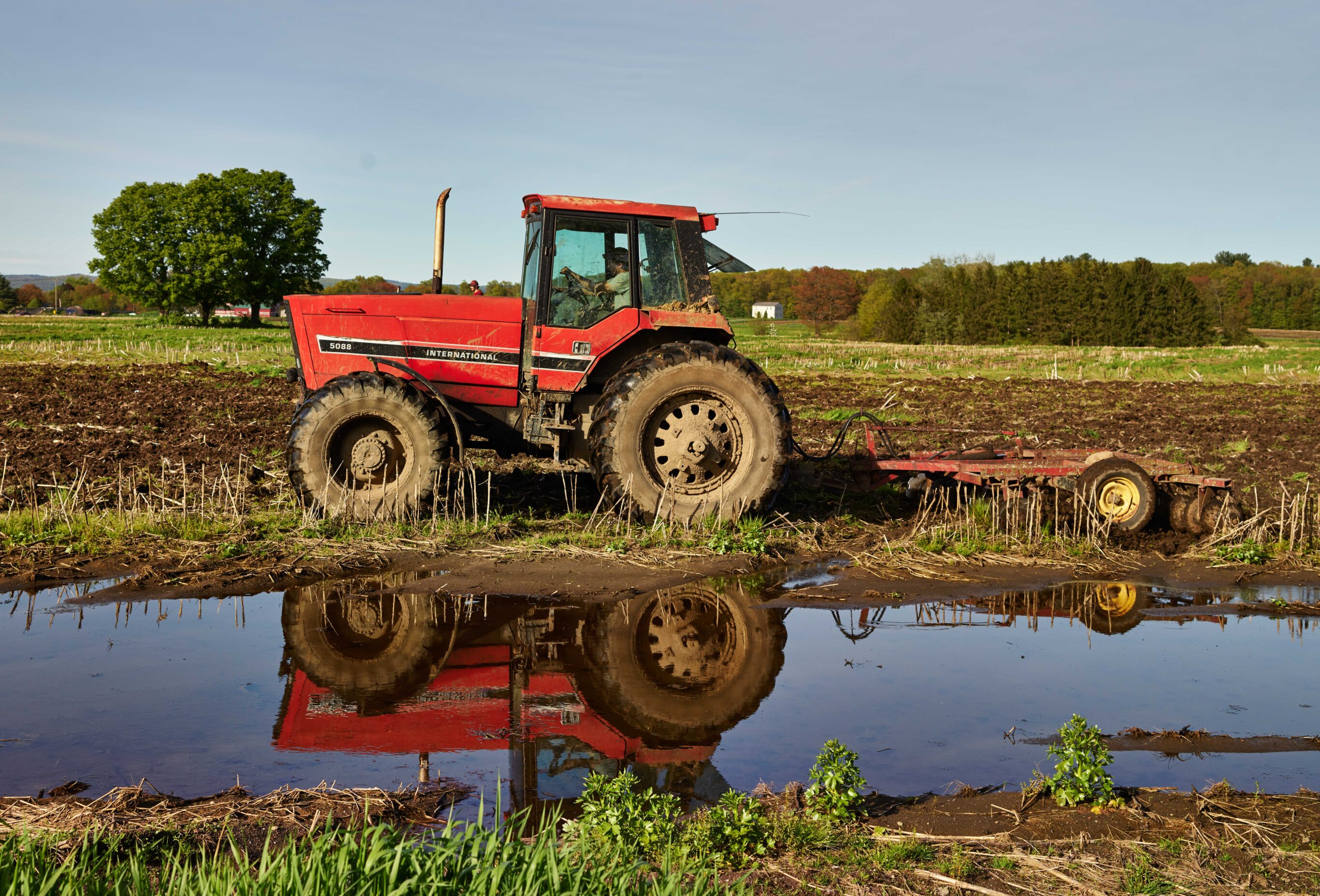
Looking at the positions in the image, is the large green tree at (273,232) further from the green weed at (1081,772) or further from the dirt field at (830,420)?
the green weed at (1081,772)

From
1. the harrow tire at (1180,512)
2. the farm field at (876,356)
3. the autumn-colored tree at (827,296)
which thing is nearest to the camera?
the harrow tire at (1180,512)

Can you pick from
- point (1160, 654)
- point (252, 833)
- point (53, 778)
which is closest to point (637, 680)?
point (252, 833)

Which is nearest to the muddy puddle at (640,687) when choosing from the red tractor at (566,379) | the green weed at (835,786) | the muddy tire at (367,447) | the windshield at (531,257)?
the green weed at (835,786)

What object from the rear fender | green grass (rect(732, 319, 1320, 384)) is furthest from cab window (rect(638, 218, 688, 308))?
green grass (rect(732, 319, 1320, 384))

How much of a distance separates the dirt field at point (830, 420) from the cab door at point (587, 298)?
15.0ft

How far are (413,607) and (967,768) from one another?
3.85m

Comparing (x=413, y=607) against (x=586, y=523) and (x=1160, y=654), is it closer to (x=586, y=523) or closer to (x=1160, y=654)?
(x=586, y=523)

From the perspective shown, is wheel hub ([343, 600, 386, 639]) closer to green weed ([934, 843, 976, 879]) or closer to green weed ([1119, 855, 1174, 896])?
green weed ([934, 843, 976, 879])

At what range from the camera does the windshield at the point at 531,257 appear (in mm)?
8680

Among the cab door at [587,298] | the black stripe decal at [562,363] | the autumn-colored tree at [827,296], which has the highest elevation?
the autumn-colored tree at [827,296]

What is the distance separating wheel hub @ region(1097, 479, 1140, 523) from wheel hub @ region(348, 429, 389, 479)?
21.1 feet

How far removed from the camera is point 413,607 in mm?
6633

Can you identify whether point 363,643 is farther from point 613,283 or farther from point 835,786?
point 613,283

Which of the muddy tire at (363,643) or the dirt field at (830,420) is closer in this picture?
the muddy tire at (363,643)
